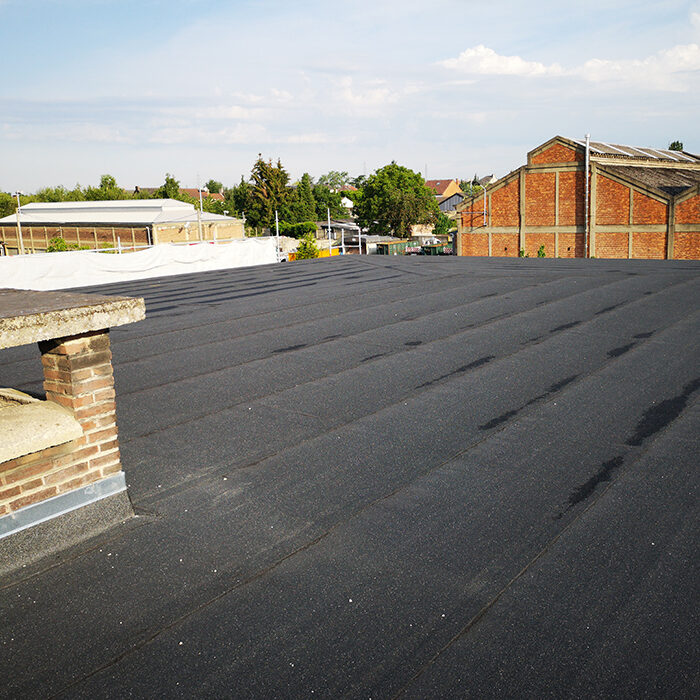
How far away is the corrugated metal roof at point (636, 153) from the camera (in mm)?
50031

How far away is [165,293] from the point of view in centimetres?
1783

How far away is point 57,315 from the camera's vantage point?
4.38 m

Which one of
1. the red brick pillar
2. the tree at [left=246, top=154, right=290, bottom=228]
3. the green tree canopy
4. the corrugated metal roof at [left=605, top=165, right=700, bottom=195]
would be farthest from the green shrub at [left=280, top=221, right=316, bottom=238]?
the red brick pillar

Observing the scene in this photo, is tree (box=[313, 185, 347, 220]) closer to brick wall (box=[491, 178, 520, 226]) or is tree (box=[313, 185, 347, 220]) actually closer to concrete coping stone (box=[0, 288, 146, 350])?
brick wall (box=[491, 178, 520, 226])

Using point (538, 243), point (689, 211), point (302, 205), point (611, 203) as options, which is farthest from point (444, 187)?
point (689, 211)

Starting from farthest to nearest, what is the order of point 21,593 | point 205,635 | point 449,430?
point 449,430, point 21,593, point 205,635

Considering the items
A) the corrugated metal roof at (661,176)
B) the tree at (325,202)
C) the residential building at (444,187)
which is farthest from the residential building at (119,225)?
the residential building at (444,187)

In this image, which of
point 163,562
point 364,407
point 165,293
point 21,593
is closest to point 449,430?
point 364,407

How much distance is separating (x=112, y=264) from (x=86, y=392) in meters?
19.1

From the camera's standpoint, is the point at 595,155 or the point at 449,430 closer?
the point at 449,430

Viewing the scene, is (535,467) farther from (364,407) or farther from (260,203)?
(260,203)

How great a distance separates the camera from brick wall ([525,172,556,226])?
50344mm

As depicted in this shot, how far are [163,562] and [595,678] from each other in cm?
274

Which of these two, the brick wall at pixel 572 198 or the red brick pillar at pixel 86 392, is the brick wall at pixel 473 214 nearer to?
the brick wall at pixel 572 198
